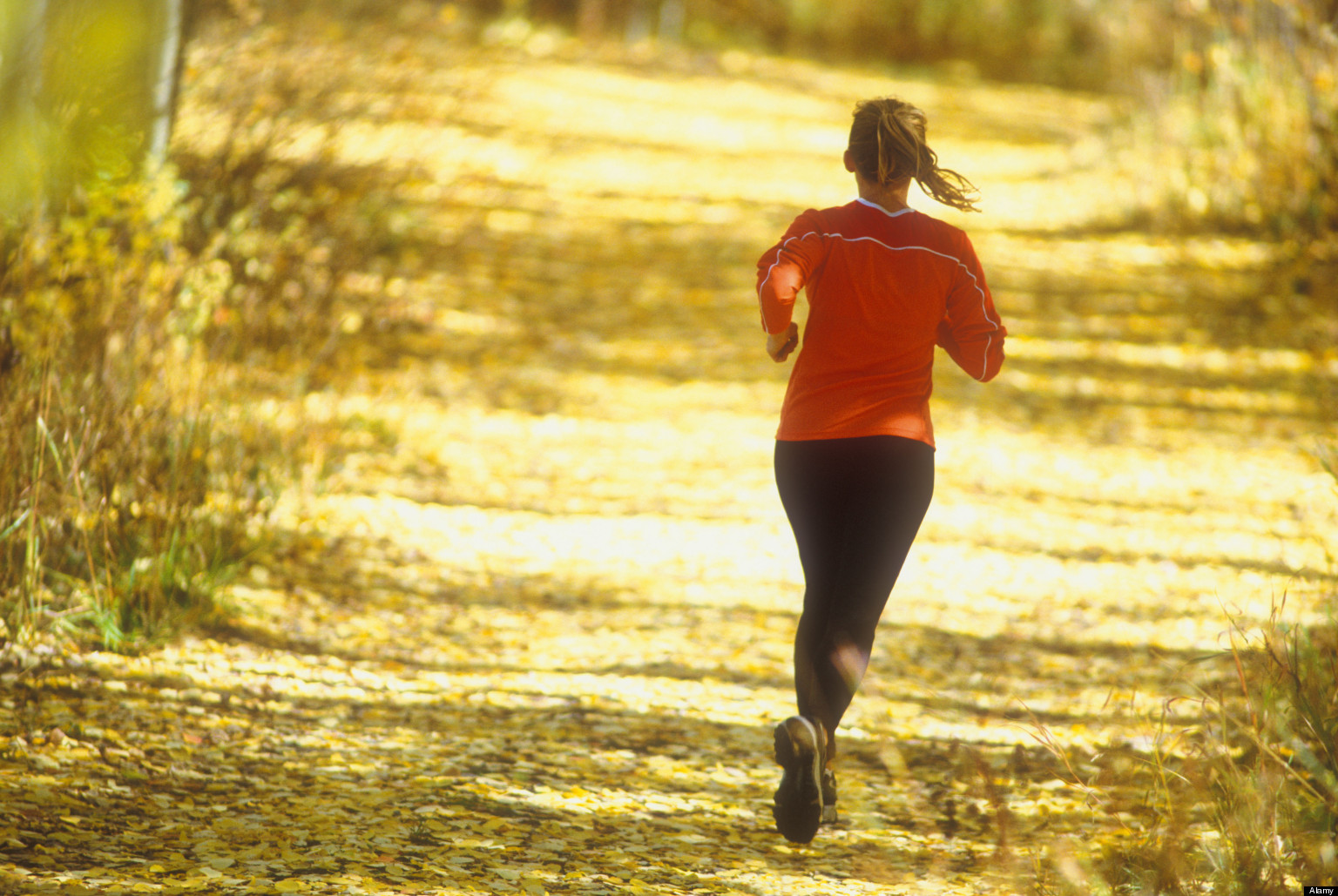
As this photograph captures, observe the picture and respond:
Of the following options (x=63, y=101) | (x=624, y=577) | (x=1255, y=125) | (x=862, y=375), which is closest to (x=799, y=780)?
(x=862, y=375)

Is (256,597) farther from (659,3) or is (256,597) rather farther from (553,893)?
(659,3)

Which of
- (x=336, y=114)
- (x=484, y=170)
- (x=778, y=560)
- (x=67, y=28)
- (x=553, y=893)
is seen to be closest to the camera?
(x=553, y=893)

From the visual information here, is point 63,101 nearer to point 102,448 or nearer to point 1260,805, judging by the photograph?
point 102,448

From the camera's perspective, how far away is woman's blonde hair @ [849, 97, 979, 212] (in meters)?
3.03

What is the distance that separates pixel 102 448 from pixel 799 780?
2.76 meters

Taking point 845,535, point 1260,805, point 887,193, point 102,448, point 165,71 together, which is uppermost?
point 165,71

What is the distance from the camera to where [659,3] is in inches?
840

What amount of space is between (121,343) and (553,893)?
2973mm

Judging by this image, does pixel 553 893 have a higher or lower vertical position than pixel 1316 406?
lower

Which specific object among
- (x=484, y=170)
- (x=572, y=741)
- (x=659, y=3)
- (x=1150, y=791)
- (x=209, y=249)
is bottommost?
(x=572, y=741)

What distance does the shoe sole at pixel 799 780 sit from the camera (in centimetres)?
307

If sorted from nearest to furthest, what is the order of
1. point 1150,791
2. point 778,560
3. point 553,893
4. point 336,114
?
point 553,893, point 1150,791, point 778,560, point 336,114

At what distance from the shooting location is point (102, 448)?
14.0ft

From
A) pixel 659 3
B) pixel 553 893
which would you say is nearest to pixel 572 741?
pixel 553 893
